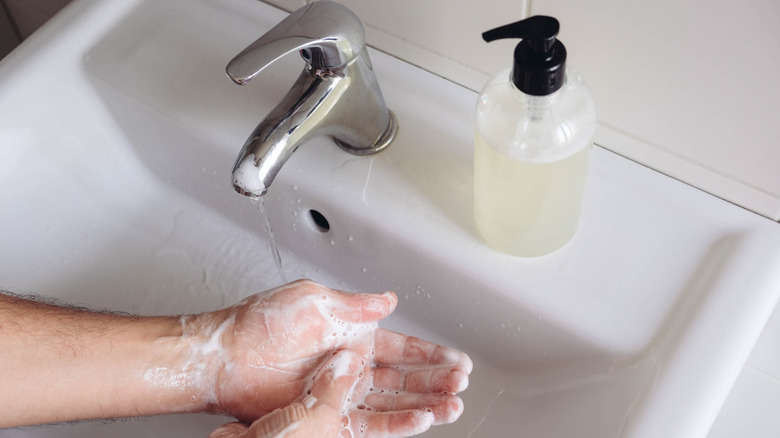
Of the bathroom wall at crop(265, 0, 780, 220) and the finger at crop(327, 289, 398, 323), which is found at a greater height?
the bathroom wall at crop(265, 0, 780, 220)

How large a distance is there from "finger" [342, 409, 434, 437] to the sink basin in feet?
0.27

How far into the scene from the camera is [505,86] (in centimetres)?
49

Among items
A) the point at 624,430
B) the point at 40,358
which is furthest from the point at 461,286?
the point at 40,358

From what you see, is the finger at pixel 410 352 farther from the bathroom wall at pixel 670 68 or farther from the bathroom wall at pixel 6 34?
the bathroom wall at pixel 6 34

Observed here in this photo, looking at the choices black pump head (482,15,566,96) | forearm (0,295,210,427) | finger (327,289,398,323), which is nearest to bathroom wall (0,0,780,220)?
black pump head (482,15,566,96)

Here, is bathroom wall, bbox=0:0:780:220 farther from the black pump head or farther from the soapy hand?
the soapy hand

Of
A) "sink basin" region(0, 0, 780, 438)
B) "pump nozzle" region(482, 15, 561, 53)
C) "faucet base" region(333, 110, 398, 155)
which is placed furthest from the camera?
"faucet base" region(333, 110, 398, 155)

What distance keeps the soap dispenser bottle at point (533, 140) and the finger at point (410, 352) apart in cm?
10

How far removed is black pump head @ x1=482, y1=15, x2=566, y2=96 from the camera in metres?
0.42

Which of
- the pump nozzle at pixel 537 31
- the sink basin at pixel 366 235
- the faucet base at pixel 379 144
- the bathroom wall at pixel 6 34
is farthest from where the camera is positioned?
the bathroom wall at pixel 6 34

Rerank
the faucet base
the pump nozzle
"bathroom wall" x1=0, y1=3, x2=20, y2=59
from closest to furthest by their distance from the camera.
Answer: the pump nozzle, the faucet base, "bathroom wall" x1=0, y1=3, x2=20, y2=59

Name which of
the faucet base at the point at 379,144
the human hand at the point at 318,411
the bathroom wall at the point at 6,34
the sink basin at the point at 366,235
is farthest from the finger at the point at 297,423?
the bathroom wall at the point at 6,34

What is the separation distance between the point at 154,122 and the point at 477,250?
34 centimetres

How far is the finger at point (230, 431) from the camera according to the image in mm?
524
